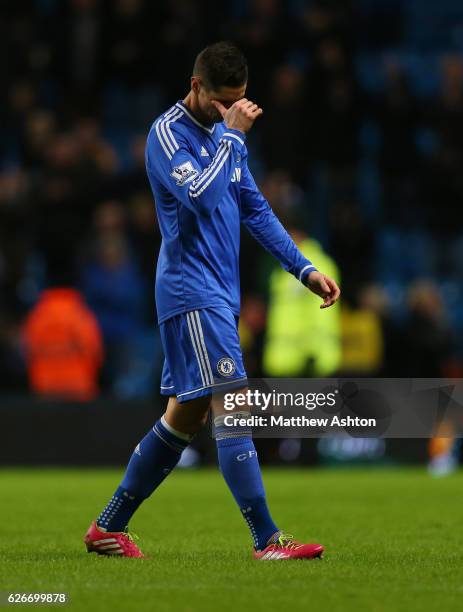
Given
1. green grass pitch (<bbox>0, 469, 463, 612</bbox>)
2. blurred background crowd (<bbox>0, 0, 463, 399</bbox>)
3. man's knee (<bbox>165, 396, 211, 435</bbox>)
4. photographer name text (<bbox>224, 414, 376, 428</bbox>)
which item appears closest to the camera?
green grass pitch (<bbox>0, 469, 463, 612</bbox>)

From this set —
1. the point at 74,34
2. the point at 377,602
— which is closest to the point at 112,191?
the point at 74,34

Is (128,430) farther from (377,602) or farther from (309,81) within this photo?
(377,602)

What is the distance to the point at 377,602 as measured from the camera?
183 inches

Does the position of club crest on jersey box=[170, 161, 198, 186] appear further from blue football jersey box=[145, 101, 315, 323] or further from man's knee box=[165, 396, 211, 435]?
man's knee box=[165, 396, 211, 435]

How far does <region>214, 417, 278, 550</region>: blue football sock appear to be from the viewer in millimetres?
5715

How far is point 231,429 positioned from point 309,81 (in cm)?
1056

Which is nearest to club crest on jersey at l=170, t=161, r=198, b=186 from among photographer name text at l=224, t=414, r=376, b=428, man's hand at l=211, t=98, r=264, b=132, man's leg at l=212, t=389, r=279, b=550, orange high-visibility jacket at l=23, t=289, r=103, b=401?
man's hand at l=211, t=98, r=264, b=132

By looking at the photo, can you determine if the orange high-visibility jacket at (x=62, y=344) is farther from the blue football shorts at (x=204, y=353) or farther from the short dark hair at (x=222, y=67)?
the short dark hair at (x=222, y=67)

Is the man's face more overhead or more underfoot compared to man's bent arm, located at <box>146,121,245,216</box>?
more overhead

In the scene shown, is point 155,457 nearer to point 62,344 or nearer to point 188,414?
point 188,414

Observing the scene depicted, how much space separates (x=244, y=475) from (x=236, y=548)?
2.58ft

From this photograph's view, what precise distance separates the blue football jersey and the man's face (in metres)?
0.08

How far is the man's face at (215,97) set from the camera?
5.75m

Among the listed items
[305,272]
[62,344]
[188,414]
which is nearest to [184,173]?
[305,272]
